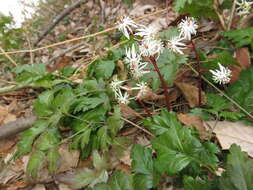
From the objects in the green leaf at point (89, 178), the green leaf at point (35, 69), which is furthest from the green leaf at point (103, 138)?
the green leaf at point (35, 69)

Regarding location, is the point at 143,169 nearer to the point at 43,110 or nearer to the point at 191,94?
the point at 191,94

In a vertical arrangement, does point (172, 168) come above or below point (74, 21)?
below

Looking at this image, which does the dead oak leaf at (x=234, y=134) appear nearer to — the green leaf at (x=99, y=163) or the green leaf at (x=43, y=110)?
the green leaf at (x=99, y=163)

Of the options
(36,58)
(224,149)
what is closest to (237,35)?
(224,149)

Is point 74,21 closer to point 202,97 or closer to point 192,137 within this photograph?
point 202,97

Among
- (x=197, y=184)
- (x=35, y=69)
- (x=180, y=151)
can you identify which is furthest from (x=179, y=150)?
(x=35, y=69)

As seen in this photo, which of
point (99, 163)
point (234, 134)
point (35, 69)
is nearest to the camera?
point (234, 134)
